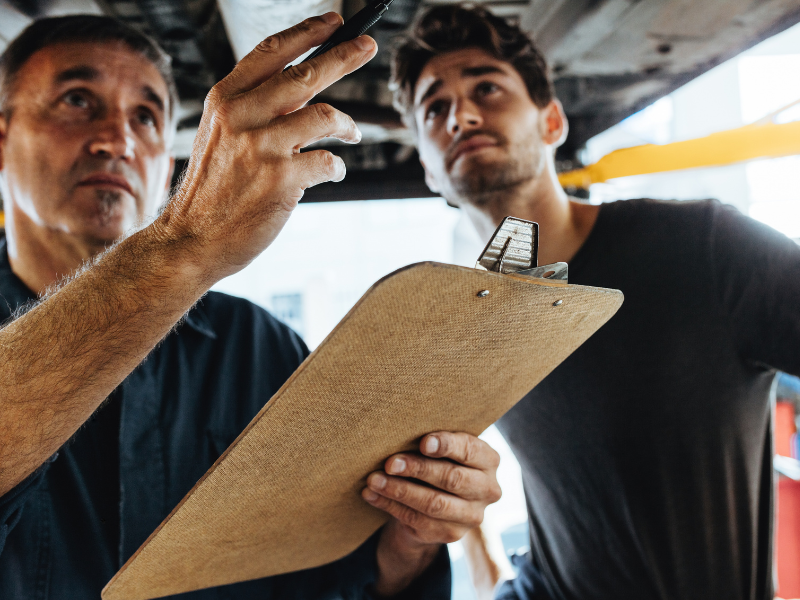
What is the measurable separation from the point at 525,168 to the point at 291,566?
1.23 metres

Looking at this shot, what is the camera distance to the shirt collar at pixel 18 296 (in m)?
1.14

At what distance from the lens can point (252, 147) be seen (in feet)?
2.08

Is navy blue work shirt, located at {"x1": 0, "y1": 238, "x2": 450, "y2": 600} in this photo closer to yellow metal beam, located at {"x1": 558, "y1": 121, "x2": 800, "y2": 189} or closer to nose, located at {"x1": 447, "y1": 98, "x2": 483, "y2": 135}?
nose, located at {"x1": 447, "y1": 98, "x2": 483, "y2": 135}

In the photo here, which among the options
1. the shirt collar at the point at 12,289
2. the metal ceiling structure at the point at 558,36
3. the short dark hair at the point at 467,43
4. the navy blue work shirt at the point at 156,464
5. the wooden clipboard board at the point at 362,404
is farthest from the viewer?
the short dark hair at the point at 467,43

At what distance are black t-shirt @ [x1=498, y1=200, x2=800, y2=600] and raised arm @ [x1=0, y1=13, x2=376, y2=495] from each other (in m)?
0.99

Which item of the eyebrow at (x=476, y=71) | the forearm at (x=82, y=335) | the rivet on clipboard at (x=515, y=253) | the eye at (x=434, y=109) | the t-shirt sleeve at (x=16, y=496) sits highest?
the eyebrow at (x=476, y=71)

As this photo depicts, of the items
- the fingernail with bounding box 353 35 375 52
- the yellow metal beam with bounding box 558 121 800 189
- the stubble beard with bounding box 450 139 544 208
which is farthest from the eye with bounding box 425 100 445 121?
the fingernail with bounding box 353 35 375 52

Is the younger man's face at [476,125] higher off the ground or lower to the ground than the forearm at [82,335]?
higher

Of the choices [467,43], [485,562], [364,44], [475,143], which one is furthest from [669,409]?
[467,43]

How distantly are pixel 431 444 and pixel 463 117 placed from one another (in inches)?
42.3

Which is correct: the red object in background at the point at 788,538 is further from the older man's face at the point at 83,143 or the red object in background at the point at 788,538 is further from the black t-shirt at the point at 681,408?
the older man's face at the point at 83,143

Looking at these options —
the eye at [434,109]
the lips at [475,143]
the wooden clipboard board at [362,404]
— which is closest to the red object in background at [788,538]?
the lips at [475,143]

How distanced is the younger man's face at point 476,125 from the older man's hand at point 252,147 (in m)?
0.91

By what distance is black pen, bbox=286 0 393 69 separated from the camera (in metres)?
0.68
